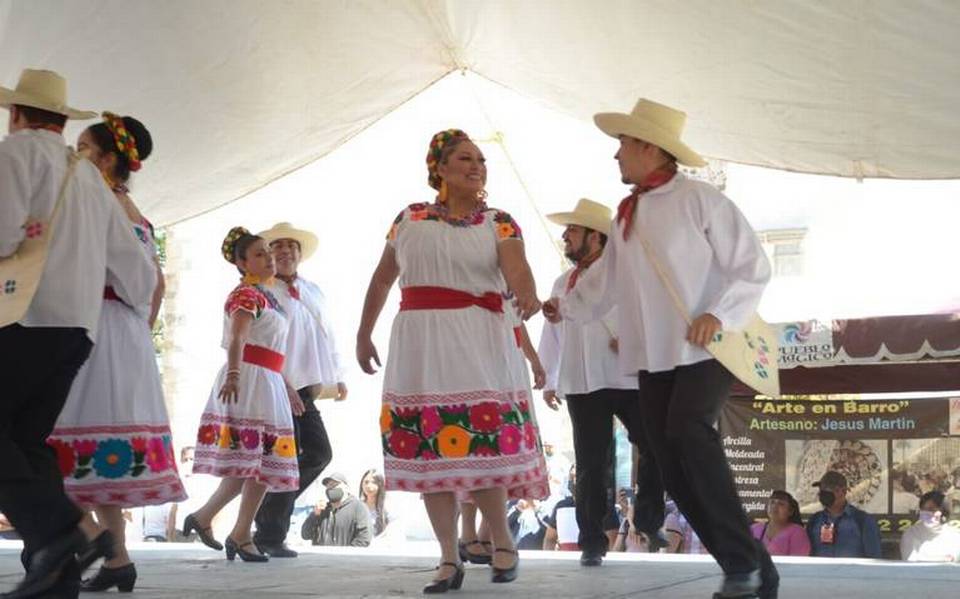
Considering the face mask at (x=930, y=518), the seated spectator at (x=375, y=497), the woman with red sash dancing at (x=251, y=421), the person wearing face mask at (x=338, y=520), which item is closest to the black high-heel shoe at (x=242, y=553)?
the woman with red sash dancing at (x=251, y=421)

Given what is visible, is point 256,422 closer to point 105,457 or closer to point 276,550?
point 276,550

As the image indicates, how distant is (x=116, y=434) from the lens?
5227 millimetres

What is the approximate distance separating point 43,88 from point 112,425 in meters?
1.29

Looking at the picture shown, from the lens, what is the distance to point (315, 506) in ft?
44.0

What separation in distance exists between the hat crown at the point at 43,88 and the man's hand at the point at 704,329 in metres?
2.26

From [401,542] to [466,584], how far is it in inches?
300

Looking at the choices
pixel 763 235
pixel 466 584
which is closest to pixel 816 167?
pixel 763 235

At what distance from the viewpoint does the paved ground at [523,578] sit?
5066mm

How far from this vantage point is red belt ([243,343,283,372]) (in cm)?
787

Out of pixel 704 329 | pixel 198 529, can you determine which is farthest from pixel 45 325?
pixel 198 529

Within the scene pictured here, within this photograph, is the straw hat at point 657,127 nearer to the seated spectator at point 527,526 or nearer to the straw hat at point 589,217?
the straw hat at point 589,217

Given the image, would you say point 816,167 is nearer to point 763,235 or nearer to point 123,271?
point 763,235

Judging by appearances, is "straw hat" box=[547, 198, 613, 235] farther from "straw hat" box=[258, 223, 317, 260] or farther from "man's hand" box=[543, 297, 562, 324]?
"man's hand" box=[543, 297, 562, 324]

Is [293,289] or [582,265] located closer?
[582,265]
